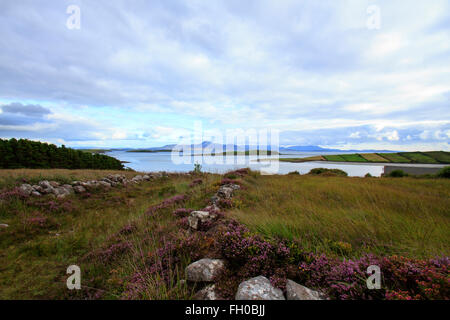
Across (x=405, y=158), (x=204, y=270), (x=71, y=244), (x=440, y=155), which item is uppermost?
(x=440, y=155)

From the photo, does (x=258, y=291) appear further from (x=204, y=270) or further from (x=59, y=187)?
(x=59, y=187)

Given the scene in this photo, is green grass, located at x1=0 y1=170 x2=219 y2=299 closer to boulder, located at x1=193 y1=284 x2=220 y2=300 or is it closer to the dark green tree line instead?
boulder, located at x1=193 y1=284 x2=220 y2=300

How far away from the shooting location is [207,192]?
958 centimetres

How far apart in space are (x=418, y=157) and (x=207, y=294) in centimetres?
6839

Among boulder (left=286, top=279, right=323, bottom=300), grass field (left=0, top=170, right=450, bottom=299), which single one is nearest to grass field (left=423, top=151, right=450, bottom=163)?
grass field (left=0, top=170, right=450, bottom=299)

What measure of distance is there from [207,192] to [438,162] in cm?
6493

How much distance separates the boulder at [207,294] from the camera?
238 centimetres

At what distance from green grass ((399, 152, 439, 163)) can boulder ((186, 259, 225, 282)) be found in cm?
6337

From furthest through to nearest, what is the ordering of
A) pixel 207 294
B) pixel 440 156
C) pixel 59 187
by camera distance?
pixel 440 156, pixel 59 187, pixel 207 294

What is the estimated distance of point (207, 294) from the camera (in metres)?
2.43

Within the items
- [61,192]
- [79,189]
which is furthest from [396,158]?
[61,192]

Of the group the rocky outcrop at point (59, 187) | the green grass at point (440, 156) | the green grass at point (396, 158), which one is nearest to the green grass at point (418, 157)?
the green grass at point (440, 156)
